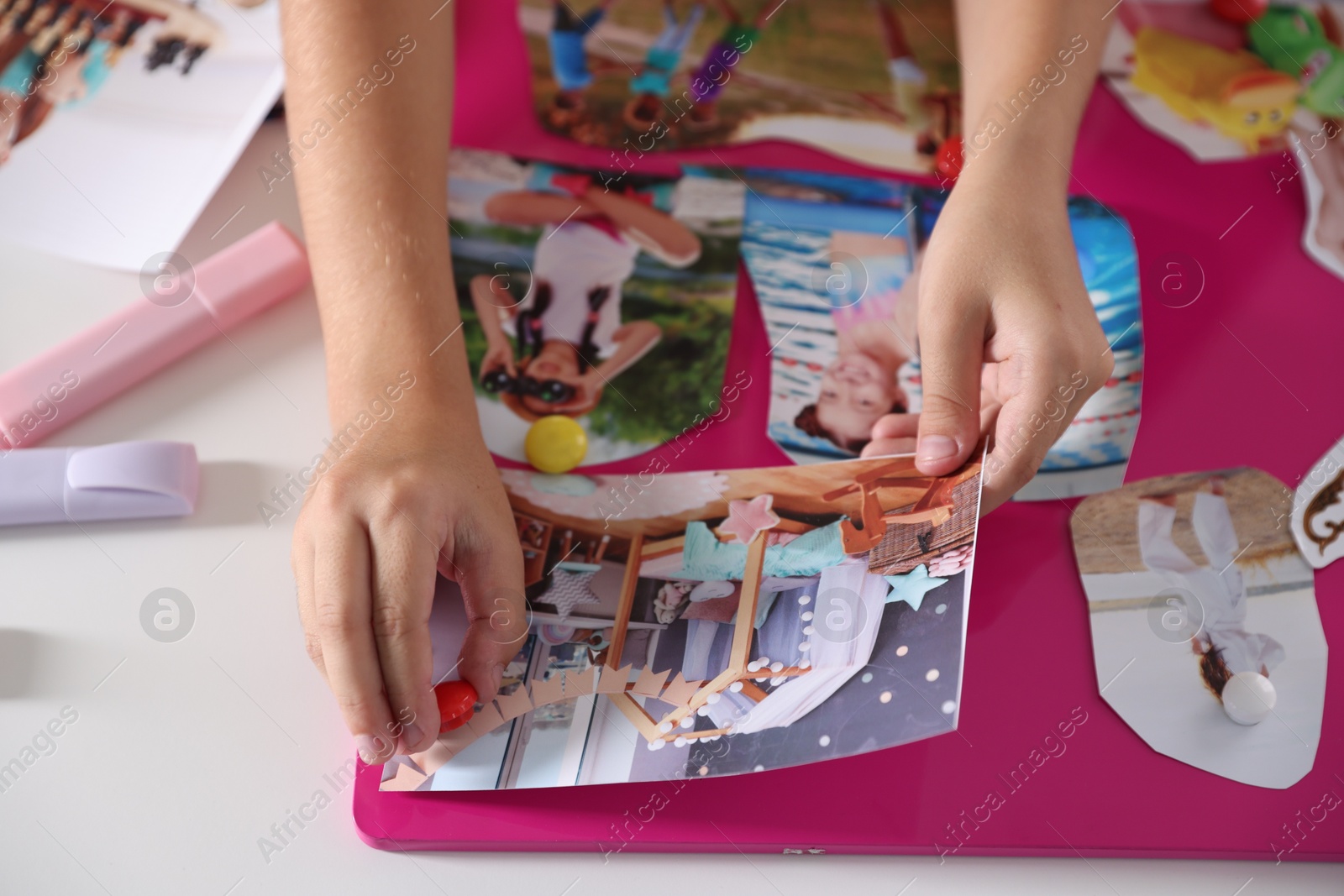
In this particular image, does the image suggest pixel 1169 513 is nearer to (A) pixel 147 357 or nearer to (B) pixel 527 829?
(B) pixel 527 829

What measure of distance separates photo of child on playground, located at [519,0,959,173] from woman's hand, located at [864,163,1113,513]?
0.88ft

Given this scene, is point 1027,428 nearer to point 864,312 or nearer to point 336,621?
point 864,312

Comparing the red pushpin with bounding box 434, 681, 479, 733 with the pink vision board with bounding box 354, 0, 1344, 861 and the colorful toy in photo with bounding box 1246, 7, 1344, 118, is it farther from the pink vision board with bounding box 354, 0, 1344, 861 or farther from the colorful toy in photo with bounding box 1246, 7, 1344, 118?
the colorful toy in photo with bounding box 1246, 7, 1344, 118

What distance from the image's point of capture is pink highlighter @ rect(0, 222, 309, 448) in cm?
74

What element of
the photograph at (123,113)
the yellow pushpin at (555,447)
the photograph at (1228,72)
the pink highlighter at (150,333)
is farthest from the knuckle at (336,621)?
the photograph at (1228,72)

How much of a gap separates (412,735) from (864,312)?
1.58 feet

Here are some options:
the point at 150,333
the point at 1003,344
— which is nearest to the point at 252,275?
the point at 150,333

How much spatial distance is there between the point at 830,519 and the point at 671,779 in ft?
0.66

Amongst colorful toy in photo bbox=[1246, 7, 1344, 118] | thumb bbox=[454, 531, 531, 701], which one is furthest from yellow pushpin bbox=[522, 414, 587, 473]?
colorful toy in photo bbox=[1246, 7, 1344, 118]

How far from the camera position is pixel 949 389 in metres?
0.65

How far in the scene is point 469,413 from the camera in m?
0.66

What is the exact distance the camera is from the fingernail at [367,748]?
574mm

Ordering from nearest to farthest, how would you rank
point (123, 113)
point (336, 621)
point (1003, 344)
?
point (336, 621) → point (1003, 344) → point (123, 113)

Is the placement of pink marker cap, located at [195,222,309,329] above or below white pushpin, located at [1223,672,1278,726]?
above
